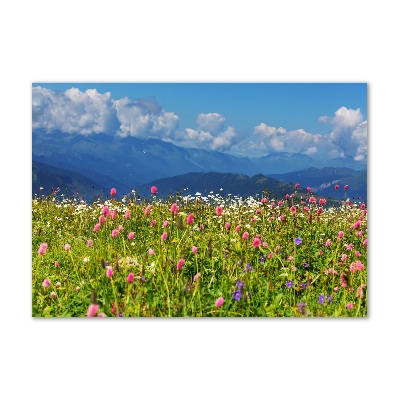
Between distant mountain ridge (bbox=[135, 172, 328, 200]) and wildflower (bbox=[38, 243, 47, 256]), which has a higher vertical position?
distant mountain ridge (bbox=[135, 172, 328, 200])

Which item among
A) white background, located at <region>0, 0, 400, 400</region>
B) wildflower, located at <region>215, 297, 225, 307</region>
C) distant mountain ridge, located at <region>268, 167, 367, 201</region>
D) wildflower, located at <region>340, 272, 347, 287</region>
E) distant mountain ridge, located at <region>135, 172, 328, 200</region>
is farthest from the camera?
distant mountain ridge, located at <region>135, 172, 328, 200</region>

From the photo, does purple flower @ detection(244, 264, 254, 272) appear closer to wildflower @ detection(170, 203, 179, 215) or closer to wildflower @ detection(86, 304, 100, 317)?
wildflower @ detection(170, 203, 179, 215)

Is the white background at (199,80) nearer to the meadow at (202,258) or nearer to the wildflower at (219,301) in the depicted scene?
the meadow at (202,258)

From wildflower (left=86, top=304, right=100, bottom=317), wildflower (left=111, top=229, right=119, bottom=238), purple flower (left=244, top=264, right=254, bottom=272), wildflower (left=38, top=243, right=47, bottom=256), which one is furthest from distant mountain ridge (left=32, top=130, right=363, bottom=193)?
wildflower (left=86, top=304, right=100, bottom=317)

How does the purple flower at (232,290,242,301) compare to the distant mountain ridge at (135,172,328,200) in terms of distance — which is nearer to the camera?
the purple flower at (232,290,242,301)
